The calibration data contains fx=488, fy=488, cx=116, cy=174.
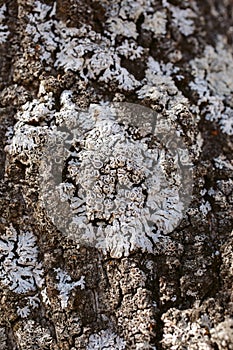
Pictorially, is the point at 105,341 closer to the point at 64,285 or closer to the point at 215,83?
the point at 64,285

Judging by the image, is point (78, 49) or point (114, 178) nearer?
point (114, 178)

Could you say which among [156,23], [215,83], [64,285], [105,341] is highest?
[156,23]

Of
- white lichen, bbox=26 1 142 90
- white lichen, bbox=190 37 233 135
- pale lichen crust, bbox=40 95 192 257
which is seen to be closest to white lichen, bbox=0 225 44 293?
pale lichen crust, bbox=40 95 192 257

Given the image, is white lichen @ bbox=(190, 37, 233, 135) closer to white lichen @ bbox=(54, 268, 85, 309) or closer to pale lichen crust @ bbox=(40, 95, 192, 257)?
pale lichen crust @ bbox=(40, 95, 192, 257)

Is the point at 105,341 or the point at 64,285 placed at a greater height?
the point at 64,285

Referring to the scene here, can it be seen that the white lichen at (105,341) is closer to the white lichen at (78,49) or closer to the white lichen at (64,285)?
the white lichen at (64,285)

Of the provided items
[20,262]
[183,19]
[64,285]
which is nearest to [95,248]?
[64,285]

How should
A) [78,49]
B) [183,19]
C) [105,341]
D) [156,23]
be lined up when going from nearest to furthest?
[105,341], [78,49], [156,23], [183,19]
